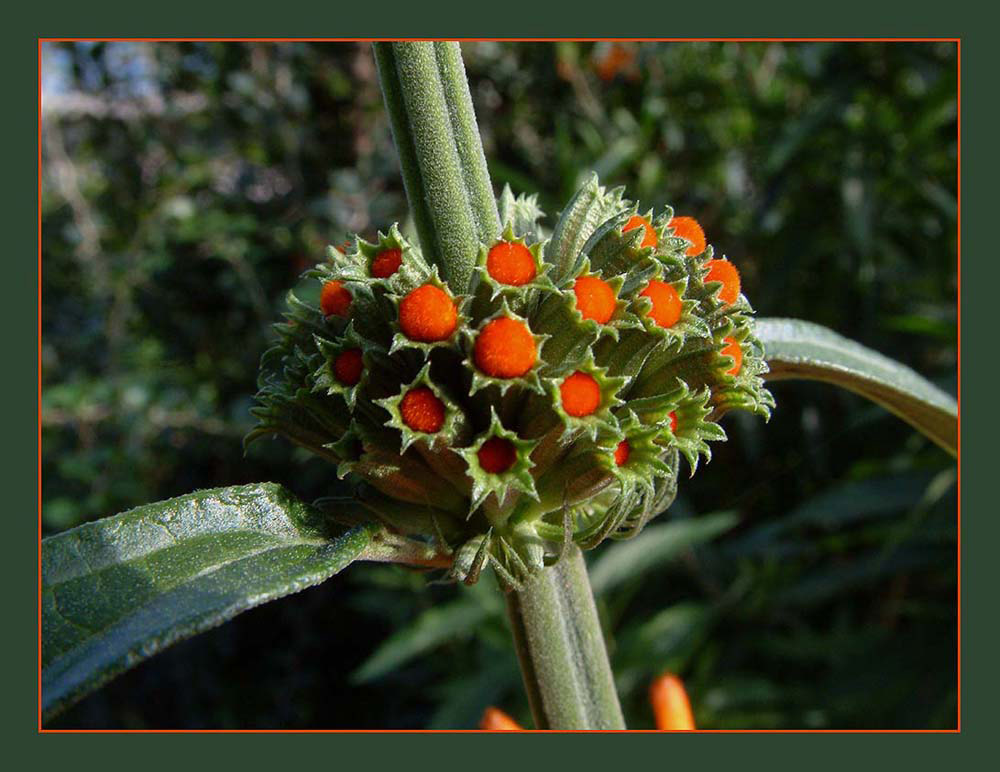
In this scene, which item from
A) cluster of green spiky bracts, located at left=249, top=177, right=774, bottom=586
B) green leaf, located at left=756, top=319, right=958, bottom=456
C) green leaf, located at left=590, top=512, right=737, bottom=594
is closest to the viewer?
cluster of green spiky bracts, located at left=249, top=177, right=774, bottom=586

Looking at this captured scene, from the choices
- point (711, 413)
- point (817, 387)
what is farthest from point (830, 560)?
point (711, 413)

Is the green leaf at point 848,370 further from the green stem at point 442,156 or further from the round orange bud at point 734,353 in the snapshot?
the green stem at point 442,156

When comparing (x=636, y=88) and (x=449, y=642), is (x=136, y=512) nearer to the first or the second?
(x=449, y=642)

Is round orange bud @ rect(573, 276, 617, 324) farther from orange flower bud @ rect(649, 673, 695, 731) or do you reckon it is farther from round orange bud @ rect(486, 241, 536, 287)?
orange flower bud @ rect(649, 673, 695, 731)

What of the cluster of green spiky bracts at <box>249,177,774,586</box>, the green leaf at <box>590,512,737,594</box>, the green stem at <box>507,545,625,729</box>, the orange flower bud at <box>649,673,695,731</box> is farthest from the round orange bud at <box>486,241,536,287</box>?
the green leaf at <box>590,512,737,594</box>

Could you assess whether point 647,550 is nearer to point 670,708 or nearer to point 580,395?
point 670,708

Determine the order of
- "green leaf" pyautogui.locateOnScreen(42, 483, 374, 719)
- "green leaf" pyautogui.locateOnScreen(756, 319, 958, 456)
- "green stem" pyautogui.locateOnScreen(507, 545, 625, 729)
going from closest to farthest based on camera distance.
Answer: "green leaf" pyautogui.locateOnScreen(42, 483, 374, 719) → "green stem" pyautogui.locateOnScreen(507, 545, 625, 729) → "green leaf" pyautogui.locateOnScreen(756, 319, 958, 456)

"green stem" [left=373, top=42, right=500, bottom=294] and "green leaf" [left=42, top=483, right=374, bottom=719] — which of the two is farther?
"green stem" [left=373, top=42, right=500, bottom=294]

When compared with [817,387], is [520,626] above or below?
below
